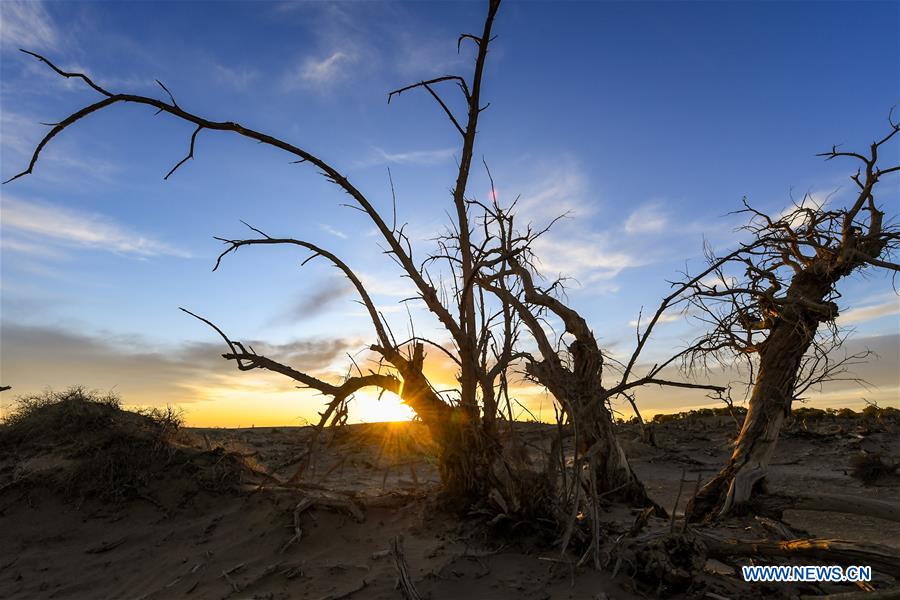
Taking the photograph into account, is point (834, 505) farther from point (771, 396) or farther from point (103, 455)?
point (103, 455)

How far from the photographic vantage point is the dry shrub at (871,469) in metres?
10.9

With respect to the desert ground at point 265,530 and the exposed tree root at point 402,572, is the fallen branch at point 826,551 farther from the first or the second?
the exposed tree root at point 402,572

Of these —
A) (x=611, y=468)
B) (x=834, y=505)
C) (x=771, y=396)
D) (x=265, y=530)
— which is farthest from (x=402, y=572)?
(x=771, y=396)

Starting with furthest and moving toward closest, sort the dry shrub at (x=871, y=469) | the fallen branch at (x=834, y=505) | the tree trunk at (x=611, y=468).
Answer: the dry shrub at (x=871, y=469) < the tree trunk at (x=611, y=468) < the fallen branch at (x=834, y=505)

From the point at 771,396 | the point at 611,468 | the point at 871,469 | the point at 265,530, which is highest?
the point at 771,396

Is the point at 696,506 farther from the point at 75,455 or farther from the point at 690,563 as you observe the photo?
the point at 75,455

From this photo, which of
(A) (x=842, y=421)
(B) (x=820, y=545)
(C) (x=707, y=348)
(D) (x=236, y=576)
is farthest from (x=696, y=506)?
(A) (x=842, y=421)

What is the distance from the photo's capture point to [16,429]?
389 inches

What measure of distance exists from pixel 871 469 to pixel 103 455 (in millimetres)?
13326

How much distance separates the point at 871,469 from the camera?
10961 millimetres

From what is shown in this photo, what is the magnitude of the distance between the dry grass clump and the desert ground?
23 millimetres

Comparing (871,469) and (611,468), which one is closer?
(611,468)

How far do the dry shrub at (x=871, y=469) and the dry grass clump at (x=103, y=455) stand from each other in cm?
1117

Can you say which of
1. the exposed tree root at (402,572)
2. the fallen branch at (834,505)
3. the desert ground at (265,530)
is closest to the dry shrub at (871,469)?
the desert ground at (265,530)
